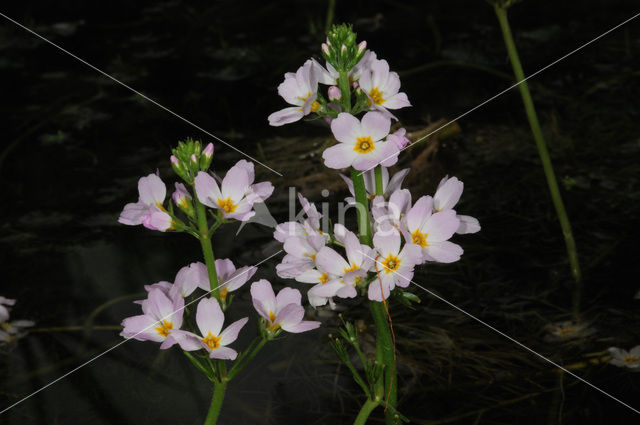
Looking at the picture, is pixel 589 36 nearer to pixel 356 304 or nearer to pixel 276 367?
pixel 356 304

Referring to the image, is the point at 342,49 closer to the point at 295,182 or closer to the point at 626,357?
the point at 626,357

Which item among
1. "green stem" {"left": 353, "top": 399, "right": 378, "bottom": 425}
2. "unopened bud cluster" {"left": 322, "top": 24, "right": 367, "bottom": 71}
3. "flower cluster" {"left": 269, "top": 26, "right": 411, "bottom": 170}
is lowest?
"green stem" {"left": 353, "top": 399, "right": 378, "bottom": 425}

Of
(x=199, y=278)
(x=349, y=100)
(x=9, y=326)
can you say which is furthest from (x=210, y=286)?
(x=9, y=326)

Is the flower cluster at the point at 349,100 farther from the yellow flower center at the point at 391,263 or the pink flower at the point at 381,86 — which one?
the yellow flower center at the point at 391,263

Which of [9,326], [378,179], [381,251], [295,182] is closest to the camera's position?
[381,251]

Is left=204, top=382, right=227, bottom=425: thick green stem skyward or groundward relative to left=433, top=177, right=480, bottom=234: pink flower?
groundward

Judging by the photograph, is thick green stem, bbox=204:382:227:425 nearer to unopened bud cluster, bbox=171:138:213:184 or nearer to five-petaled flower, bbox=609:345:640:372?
unopened bud cluster, bbox=171:138:213:184

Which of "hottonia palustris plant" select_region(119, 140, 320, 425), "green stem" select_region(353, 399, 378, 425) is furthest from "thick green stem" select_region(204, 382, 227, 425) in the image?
"green stem" select_region(353, 399, 378, 425)
